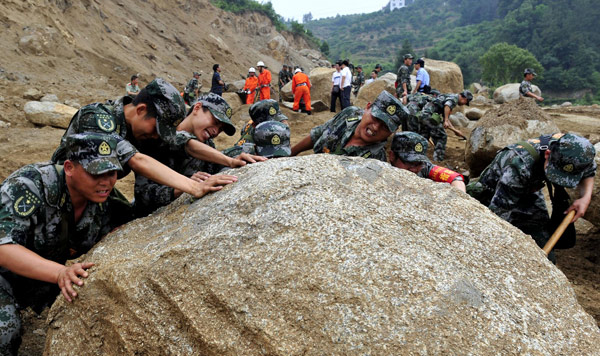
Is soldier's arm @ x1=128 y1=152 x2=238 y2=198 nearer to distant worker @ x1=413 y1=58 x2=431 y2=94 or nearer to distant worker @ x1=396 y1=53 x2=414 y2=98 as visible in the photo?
distant worker @ x1=413 y1=58 x2=431 y2=94

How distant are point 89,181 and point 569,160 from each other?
9.59 ft

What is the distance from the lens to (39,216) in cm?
198

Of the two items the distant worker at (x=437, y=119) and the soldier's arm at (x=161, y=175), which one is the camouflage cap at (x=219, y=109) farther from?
the distant worker at (x=437, y=119)

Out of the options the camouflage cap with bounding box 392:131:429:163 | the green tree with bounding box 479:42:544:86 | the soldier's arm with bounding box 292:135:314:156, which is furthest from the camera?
the green tree with bounding box 479:42:544:86

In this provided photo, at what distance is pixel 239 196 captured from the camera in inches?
77.2

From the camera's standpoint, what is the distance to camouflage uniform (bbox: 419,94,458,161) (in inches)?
283

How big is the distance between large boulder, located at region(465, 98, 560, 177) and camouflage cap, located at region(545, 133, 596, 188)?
119 inches

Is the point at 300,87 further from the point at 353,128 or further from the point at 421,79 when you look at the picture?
the point at 353,128

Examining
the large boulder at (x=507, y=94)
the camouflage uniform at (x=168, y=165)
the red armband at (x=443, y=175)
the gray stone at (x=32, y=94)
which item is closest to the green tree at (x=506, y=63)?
the large boulder at (x=507, y=94)

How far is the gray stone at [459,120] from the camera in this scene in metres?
10.5

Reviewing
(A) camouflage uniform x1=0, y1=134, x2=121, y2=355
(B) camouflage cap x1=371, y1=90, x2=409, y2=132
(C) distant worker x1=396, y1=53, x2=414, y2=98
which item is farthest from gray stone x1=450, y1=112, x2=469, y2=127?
(A) camouflage uniform x1=0, y1=134, x2=121, y2=355

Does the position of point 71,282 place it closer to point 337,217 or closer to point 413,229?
point 337,217

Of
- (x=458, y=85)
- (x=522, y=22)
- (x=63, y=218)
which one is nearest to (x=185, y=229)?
(x=63, y=218)

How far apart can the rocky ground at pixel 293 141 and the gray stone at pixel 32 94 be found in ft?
3.34
